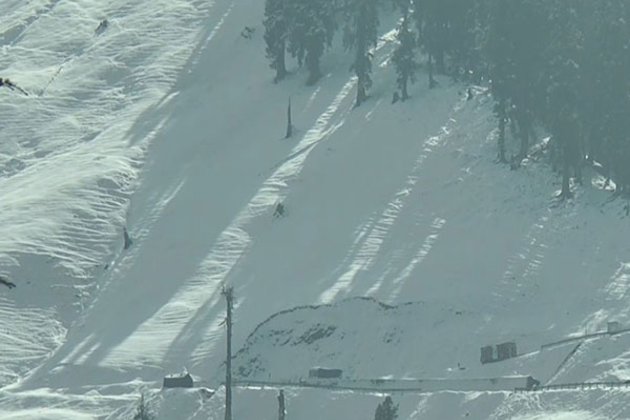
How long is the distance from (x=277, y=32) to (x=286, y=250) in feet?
73.7

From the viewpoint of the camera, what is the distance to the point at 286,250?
→ 7762cm

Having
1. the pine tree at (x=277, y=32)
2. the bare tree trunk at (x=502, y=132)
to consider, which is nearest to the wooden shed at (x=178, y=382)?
the bare tree trunk at (x=502, y=132)

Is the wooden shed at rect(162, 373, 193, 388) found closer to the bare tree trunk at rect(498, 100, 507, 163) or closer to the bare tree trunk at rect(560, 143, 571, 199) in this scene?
the bare tree trunk at rect(560, 143, 571, 199)

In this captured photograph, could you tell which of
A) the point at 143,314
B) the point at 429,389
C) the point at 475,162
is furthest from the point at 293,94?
the point at 429,389

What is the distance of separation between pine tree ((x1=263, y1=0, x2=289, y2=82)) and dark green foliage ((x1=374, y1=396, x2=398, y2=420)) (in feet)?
140

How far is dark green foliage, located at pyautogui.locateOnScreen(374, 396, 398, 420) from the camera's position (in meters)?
55.3

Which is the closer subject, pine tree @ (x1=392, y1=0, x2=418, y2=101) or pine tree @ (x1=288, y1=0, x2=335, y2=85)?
pine tree @ (x1=392, y1=0, x2=418, y2=101)

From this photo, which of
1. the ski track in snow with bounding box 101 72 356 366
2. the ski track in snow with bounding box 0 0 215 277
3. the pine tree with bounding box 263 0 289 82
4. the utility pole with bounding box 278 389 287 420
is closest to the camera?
the utility pole with bounding box 278 389 287 420

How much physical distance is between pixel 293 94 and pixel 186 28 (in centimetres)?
1847

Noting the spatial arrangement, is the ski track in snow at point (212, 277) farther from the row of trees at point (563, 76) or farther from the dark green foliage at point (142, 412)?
the row of trees at point (563, 76)

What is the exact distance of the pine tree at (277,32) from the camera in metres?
96.9

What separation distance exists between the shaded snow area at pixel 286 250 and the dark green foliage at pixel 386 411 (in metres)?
2.05

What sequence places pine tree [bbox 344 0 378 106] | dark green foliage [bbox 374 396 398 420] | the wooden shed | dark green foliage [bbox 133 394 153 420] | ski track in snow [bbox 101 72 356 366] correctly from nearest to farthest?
1. dark green foliage [bbox 374 396 398 420]
2. dark green foliage [bbox 133 394 153 420]
3. the wooden shed
4. ski track in snow [bbox 101 72 356 366]
5. pine tree [bbox 344 0 378 106]

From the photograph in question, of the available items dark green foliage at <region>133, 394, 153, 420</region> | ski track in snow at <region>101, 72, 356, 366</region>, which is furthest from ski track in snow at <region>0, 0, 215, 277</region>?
dark green foliage at <region>133, 394, 153, 420</region>
